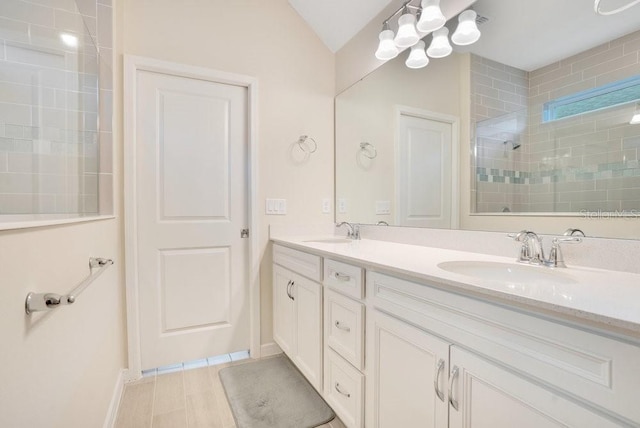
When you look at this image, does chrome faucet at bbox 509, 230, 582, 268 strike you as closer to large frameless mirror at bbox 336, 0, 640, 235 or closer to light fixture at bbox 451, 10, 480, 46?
large frameless mirror at bbox 336, 0, 640, 235

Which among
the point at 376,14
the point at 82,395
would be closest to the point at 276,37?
the point at 376,14

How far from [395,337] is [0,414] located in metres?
0.99

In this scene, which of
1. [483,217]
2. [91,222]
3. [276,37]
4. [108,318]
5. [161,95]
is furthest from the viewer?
Answer: [276,37]

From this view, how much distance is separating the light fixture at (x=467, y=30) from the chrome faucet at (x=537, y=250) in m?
1.00

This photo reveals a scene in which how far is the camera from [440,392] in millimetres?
880

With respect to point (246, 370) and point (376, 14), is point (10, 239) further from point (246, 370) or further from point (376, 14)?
point (376, 14)

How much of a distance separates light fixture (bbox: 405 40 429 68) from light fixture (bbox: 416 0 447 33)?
5.2 inches

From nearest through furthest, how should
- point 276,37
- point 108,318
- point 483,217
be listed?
point 483,217, point 108,318, point 276,37

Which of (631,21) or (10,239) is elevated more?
(631,21)

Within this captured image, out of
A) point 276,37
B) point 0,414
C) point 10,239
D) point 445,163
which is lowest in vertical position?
point 0,414

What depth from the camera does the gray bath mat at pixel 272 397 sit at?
149 cm

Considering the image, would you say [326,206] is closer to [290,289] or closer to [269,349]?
[290,289]

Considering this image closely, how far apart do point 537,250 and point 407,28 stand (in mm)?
1394

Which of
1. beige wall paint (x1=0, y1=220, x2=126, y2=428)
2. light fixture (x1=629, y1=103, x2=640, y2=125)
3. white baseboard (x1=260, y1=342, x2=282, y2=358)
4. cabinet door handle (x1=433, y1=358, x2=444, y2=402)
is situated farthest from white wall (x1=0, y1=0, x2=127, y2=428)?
light fixture (x1=629, y1=103, x2=640, y2=125)
